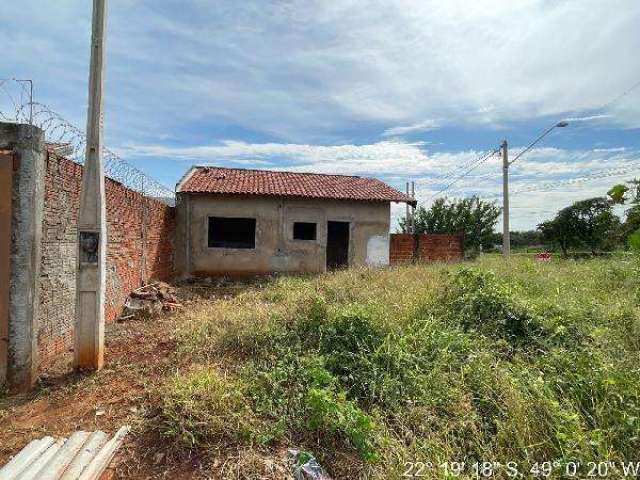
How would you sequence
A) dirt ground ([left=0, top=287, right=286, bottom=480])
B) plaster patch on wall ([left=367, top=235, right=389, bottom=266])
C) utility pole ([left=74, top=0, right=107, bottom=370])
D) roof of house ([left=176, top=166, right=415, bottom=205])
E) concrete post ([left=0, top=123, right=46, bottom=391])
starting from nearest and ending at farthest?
1. dirt ground ([left=0, top=287, right=286, bottom=480])
2. concrete post ([left=0, top=123, right=46, bottom=391])
3. utility pole ([left=74, top=0, right=107, bottom=370])
4. roof of house ([left=176, top=166, right=415, bottom=205])
5. plaster patch on wall ([left=367, top=235, right=389, bottom=266])

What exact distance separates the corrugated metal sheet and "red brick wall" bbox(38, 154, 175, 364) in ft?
5.37

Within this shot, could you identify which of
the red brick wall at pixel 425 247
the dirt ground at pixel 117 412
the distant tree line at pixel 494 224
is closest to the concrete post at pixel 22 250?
the dirt ground at pixel 117 412

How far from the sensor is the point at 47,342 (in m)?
4.50

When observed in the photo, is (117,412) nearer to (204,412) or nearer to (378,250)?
(204,412)

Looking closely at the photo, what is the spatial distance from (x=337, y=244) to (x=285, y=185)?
3.33 m

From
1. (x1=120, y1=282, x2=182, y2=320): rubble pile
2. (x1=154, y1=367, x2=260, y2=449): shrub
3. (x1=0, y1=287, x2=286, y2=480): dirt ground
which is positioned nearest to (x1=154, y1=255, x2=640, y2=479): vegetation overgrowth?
(x1=154, y1=367, x2=260, y2=449): shrub

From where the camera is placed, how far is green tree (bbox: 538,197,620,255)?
83.0 ft

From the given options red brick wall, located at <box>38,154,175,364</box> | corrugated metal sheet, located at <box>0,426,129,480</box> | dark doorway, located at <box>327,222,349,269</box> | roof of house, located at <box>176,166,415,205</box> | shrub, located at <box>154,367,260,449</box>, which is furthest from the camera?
dark doorway, located at <box>327,222,349,269</box>

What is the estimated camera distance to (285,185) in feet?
44.5

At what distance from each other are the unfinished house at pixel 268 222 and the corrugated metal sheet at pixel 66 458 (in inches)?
368

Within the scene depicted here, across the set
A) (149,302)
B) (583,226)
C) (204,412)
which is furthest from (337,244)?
(583,226)

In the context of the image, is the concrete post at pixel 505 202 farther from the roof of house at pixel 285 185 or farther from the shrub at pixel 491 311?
the shrub at pixel 491 311

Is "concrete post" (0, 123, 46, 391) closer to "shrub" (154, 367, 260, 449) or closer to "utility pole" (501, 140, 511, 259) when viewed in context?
"shrub" (154, 367, 260, 449)

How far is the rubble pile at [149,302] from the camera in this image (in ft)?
23.1
